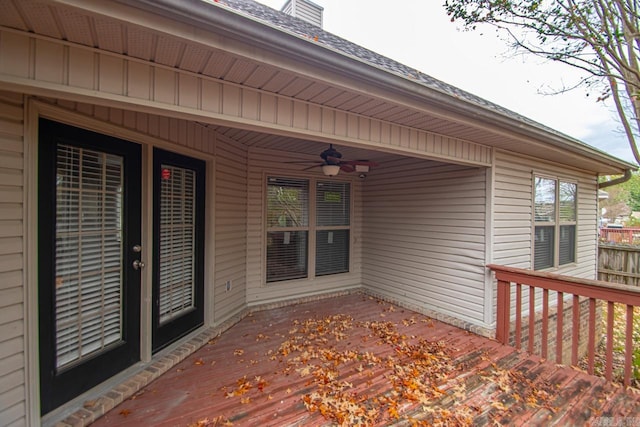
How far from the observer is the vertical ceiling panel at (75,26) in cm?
125

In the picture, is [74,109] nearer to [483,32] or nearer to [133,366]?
[133,366]

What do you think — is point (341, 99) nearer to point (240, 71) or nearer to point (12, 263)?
point (240, 71)

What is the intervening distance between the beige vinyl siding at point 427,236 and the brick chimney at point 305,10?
3899mm

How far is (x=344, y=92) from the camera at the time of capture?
84.0 inches

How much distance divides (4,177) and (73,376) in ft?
4.81

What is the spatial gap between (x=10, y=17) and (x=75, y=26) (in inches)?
9.1

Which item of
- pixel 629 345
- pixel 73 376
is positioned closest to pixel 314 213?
pixel 73 376


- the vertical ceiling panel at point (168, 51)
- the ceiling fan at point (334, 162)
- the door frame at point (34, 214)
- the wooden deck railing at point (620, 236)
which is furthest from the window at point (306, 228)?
the wooden deck railing at point (620, 236)

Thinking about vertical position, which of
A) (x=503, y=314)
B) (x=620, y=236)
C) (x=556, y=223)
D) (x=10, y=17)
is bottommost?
(x=503, y=314)

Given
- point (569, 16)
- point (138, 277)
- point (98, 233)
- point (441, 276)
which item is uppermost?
point (569, 16)

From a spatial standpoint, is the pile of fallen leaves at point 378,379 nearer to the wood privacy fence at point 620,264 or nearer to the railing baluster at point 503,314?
the railing baluster at point 503,314

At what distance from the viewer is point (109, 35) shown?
55.2 inches

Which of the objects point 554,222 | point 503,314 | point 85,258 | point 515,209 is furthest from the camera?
point 554,222

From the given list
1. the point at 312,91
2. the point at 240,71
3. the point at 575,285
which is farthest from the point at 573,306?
the point at 240,71
